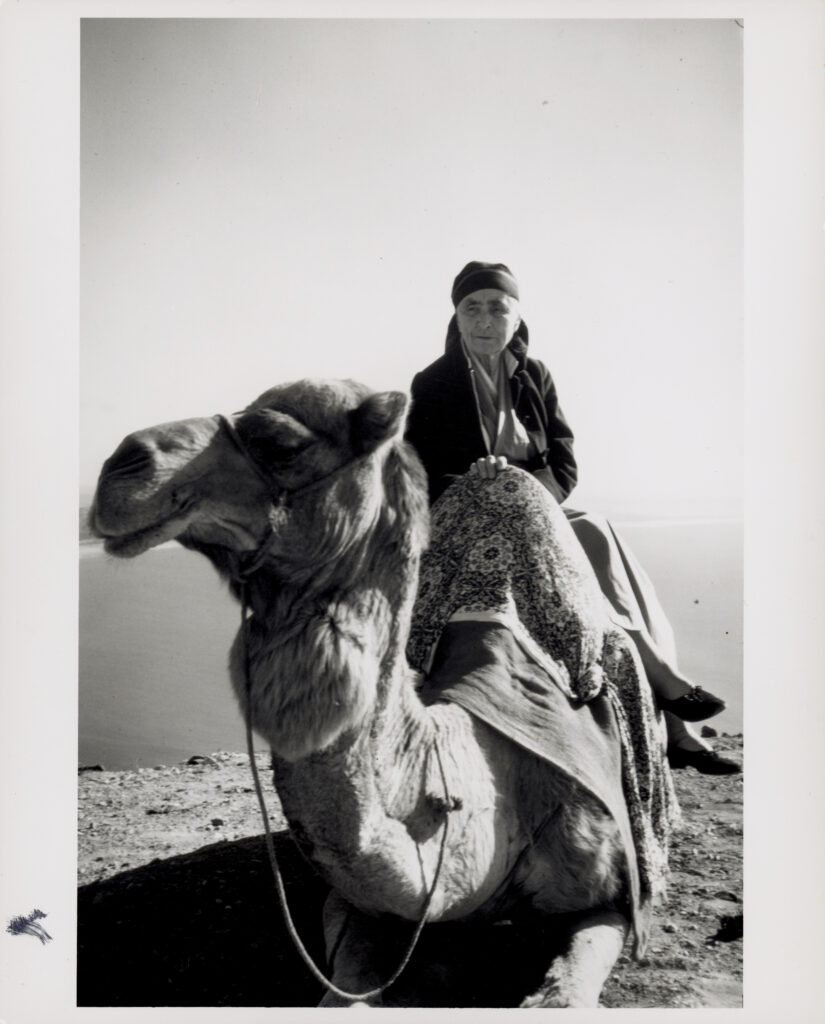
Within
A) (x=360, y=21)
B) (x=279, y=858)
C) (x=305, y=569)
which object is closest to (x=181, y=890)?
(x=279, y=858)

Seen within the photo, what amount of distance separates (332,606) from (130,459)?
0.41m

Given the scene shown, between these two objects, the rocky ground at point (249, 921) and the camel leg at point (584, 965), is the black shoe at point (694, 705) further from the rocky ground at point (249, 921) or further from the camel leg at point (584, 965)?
the camel leg at point (584, 965)

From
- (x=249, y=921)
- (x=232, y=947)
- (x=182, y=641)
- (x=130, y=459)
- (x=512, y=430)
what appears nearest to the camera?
(x=130, y=459)

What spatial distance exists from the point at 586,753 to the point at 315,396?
0.97 metres

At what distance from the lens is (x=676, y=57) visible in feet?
9.21

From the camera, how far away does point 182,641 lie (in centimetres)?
340

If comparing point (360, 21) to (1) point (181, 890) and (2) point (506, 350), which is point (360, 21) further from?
(1) point (181, 890)

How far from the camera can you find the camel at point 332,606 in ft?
5.81

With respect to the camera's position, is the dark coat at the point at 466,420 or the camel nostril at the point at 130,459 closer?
the camel nostril at the point at 130,459

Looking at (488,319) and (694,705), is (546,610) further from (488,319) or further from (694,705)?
(488,319)

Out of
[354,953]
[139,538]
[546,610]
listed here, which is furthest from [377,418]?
[354,953]

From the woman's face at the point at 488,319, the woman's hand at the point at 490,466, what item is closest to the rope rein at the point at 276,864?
the woman's hand at the point at 490,466

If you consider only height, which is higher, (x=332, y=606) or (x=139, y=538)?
(x=139, y=538)

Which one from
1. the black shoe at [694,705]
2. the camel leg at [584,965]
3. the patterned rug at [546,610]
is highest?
the patterned rug at [546,610]
